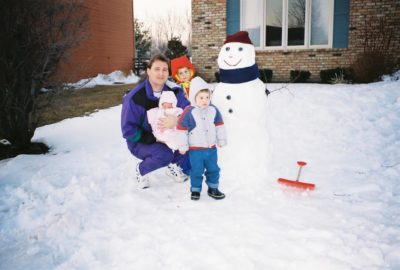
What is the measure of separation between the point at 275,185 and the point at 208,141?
948 millimetres

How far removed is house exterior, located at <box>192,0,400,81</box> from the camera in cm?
992

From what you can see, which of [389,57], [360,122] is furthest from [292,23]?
[360,122]

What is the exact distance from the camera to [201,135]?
322 centimetres

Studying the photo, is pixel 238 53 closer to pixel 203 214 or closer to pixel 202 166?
pixel 202 166

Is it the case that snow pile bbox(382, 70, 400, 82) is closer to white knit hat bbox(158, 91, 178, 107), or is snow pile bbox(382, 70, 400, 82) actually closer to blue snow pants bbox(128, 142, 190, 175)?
white knit hat bbox(158, 91, 178, 107)

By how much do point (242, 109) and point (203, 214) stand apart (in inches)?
47.5

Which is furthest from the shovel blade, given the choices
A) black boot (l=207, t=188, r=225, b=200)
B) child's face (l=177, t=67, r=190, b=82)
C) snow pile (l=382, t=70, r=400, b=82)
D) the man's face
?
snow pile (l=382, t=70, r=400, b=82)

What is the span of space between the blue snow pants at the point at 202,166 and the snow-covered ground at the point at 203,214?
0.18m

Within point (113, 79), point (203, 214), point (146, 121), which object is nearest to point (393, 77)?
point (146, 121)

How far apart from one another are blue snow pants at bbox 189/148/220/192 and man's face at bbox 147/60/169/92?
877 mm

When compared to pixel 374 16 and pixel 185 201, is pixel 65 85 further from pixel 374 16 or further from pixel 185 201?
pixel 374 16

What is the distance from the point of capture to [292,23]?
11.1m

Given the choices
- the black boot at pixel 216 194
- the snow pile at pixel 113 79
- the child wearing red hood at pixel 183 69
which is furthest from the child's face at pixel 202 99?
the snow pile at pixel 113 79

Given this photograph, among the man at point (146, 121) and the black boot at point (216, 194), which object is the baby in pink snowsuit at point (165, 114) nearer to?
the man at point (146, 121)
